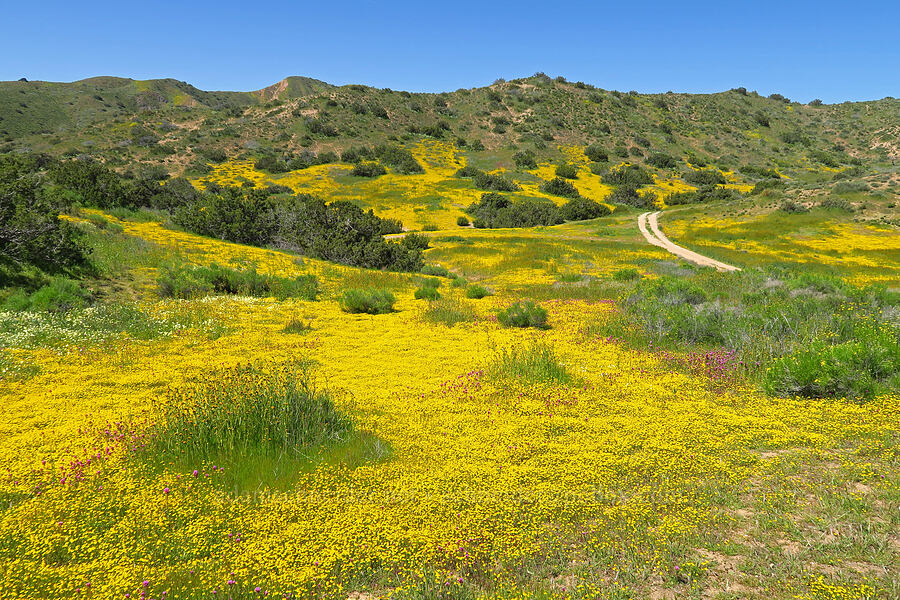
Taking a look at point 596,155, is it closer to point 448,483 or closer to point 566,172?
point 566,172

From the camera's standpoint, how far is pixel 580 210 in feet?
160

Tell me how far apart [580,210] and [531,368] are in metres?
44.3

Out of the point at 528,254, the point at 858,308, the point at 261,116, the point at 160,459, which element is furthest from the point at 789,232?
the point at 261,116

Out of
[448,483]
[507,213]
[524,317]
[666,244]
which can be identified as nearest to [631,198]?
[507,213]

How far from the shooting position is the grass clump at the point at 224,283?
13.3 m

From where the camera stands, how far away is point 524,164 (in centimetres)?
6938

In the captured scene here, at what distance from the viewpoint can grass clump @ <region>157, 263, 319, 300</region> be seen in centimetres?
1326

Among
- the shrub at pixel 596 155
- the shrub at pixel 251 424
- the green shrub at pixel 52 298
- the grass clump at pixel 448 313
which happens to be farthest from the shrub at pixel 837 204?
the green shrub at pixel 52 298

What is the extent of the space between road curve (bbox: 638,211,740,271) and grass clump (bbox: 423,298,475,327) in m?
16.3

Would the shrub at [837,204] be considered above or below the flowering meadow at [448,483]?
above

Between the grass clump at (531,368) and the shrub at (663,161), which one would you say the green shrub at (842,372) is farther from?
the shrub at (663,161)

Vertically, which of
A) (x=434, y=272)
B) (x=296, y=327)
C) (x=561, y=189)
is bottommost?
(x=296, y=327)

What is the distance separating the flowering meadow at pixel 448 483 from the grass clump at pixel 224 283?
4122 millimetres

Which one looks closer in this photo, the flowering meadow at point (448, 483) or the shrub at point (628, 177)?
the flowering meadow at point (448, 483)
